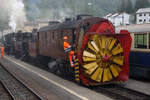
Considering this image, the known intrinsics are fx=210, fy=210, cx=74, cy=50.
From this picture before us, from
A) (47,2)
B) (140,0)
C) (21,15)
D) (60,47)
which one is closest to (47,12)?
(47,2)

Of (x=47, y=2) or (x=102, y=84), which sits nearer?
(x=102, y=84)

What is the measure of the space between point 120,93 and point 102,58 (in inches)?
68.4

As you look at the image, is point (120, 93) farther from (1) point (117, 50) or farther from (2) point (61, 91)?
(2) point (61, 91)

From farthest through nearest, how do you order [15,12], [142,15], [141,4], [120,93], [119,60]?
1. [141,4]
2. [15,12]
3. [142,15]
4. [119,60]
5. [120,93]

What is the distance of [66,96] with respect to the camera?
28.2 ft

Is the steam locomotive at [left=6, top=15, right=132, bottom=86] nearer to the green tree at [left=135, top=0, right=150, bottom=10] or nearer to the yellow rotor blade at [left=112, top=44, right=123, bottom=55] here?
the yellow rotor blade at [left=112, top=44, right=123, bottom=55]

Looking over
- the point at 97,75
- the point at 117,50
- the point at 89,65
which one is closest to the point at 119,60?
the point at 117,50

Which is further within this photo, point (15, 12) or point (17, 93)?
point (15, 12)

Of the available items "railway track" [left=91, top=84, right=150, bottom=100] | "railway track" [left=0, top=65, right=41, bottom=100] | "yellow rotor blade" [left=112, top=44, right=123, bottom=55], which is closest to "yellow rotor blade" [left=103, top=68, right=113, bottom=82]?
"railway track" [left=91, top=84, right=150, bottom=100]

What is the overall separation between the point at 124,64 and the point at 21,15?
122 feet

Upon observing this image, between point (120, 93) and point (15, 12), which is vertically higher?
point (15, 12)

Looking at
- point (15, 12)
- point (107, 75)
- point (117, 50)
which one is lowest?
point (107, 75)

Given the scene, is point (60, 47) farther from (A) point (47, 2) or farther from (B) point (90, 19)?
(A) point (47, 2)

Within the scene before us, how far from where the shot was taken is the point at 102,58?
9578 millimetres
